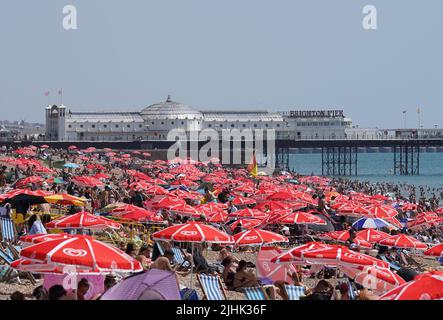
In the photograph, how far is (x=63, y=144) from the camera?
86.5 metres

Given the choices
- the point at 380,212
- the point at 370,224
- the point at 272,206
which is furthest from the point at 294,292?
the point at 380,212

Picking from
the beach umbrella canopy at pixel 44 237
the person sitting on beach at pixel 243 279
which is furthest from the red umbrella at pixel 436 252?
the beach umbrella canopy at pixel 44 237

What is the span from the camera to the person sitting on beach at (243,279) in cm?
1180

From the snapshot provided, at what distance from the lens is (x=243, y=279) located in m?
11.9

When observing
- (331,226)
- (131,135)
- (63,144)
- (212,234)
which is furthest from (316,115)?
(212,234)

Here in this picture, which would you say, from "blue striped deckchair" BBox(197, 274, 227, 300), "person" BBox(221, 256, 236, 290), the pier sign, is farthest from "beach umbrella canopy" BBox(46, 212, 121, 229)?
the pier sign

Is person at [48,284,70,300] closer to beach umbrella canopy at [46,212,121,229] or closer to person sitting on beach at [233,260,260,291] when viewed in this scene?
person sitting on beach at [233,260,260,291]

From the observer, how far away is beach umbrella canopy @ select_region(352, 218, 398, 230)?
794 inches

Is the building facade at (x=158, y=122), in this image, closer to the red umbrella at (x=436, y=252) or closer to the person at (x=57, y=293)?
the red umbrella at (x=436, y=252)

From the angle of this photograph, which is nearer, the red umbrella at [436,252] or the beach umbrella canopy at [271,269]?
the beach umbrella canopy at [271,269]

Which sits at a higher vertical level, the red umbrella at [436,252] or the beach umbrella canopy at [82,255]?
the beach umbrella canopy at [82,255]

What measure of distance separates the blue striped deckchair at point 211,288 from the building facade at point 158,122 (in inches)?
3695

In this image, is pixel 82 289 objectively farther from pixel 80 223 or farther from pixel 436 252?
pixel 436 252

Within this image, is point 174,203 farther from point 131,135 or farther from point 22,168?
point 131,135
